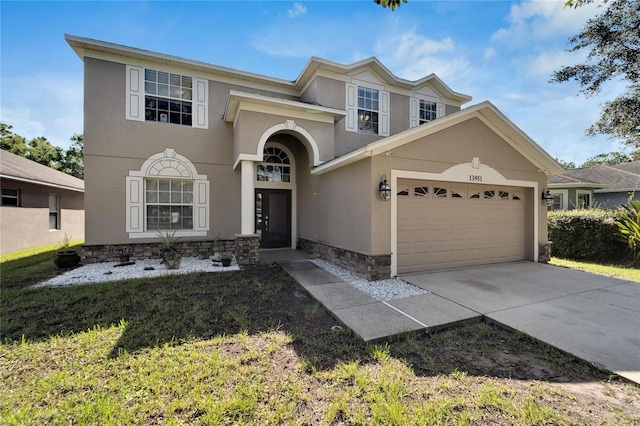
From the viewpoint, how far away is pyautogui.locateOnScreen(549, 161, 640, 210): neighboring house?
15359mm

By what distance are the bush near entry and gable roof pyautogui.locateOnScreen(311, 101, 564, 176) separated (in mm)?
2346

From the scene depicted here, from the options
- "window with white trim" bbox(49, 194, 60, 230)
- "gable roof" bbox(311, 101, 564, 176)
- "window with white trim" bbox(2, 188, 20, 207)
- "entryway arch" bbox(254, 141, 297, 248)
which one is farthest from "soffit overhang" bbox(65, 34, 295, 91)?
"window with white trim" bbox(49, 194, 60, 230)

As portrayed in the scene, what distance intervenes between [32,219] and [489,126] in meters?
18.5

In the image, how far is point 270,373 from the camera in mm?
3012

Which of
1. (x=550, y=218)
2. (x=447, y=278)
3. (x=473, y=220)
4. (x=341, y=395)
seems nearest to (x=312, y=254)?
(x=447, y=278)

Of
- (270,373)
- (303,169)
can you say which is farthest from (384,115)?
(270,373)

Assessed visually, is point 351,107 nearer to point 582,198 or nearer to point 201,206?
point 201,206

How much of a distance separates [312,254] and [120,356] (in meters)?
6.70

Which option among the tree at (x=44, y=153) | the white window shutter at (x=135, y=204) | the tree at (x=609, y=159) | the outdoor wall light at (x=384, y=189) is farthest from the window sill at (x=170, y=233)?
the tree at (x=609, y=159)

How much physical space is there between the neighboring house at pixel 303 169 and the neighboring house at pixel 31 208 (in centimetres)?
536

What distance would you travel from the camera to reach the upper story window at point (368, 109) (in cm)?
1070

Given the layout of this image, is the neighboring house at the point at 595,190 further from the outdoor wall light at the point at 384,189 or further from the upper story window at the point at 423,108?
the outdoor wall light at the point at 384,189

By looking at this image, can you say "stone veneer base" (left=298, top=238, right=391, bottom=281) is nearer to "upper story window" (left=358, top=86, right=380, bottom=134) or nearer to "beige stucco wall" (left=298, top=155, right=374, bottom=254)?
"beige stucco wall" (left=298, top=155, right=374, bottom=254)

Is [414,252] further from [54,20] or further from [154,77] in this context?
[54,20]
